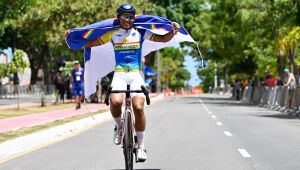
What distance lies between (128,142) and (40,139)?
6.43 metres

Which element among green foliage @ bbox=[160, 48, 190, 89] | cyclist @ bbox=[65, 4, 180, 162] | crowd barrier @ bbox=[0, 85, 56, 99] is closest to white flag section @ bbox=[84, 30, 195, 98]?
cyclist @ bbox=[65, 4, 180, 162]

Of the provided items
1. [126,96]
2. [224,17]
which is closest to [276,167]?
[126,96]

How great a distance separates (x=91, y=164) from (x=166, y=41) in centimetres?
243

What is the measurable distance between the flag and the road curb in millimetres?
2367

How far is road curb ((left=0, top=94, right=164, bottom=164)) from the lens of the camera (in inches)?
522

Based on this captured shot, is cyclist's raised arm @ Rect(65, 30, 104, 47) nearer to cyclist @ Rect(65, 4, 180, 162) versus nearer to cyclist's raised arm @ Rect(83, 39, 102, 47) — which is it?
cyclist's raised arm @ Rect(83, 39, 102, 47)

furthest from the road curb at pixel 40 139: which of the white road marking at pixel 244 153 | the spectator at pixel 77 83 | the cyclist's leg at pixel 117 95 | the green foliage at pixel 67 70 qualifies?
the green foliage at pixel 67 70

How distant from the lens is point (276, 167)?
1090cm

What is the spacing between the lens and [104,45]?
10938mm

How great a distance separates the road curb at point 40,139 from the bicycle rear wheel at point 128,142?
3.11 meters

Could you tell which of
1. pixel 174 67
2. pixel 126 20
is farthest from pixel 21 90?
pixel 174 67

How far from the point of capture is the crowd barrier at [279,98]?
29250 mm

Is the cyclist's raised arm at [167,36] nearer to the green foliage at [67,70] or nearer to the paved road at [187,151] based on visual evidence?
the paved road at [187,151]

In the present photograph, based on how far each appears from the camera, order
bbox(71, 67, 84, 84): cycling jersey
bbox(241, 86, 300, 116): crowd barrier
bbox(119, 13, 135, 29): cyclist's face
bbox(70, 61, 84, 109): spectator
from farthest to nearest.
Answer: bbox(241, 86, 300, 116): crowd barrier → bbox(71, 67, 84, 84): cycling jersey → bbox(70, 61, 84, 109): spectator → bbox(119, 13, 135, 29): cyclist's face
